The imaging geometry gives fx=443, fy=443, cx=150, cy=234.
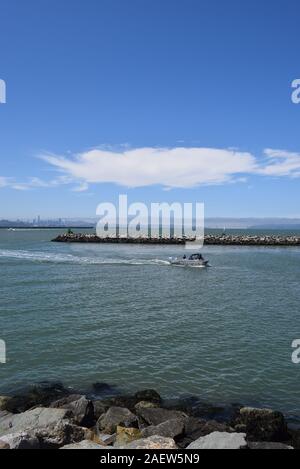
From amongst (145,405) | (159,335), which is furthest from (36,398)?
(159,335)

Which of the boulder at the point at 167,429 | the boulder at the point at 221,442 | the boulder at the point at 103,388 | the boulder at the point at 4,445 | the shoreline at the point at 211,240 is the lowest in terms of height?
the boulder at the point at 103,388

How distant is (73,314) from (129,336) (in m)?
6.62

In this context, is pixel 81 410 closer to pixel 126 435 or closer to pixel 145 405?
pixel 126 435

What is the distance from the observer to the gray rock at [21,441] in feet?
36.6

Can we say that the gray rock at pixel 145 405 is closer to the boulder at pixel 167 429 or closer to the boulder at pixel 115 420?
the boulder at pixel 115 420

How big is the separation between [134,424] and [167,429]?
1.43 meters

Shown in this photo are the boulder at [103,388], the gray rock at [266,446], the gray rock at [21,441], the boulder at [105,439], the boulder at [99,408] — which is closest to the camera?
the gray rock at [21,441]

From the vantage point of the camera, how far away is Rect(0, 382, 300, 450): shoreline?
38.5 ft

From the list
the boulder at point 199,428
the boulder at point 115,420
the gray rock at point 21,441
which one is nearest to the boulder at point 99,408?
the boulder at point 115,420

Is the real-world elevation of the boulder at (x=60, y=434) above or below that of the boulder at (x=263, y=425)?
above

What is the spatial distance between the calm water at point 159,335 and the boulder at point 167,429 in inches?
132
